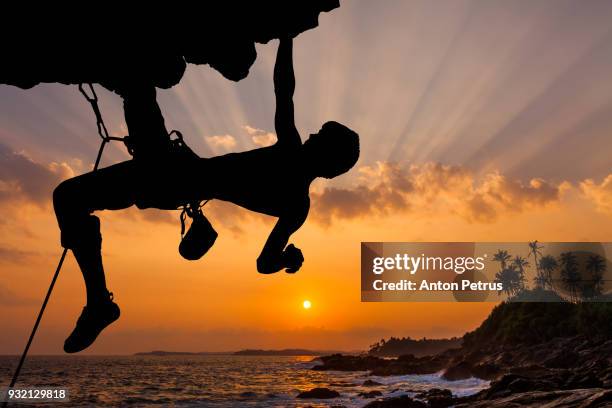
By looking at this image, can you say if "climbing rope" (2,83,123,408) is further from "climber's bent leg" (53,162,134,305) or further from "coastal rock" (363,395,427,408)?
"coastal rock" (363,395,427,408)

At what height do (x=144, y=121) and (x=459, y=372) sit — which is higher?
(x=459, y=372)

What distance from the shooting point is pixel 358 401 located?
42.8 meters

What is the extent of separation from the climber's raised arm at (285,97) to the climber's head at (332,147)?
0.32ft

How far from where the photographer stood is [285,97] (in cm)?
283

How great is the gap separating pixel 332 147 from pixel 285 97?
36 cm

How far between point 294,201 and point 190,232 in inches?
27.2

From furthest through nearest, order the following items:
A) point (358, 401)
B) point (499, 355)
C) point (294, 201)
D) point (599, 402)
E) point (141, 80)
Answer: point (499, 355), point (358, 401), point (599, 402), point (294, 201), point (141, 80)

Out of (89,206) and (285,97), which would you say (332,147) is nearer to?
(285,97)

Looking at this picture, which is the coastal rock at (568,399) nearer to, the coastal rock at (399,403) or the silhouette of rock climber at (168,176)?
the coastal rock at (399,403)

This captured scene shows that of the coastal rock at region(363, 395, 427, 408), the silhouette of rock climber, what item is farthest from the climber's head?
the coastal rock at region(363, 395, 427, 408)

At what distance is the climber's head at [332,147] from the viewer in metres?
2.86

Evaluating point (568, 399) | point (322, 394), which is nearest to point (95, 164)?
point (568, 399)

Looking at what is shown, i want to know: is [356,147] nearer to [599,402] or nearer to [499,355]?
[599,402]

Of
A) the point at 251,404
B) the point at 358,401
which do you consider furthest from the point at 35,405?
the point at 358,401
